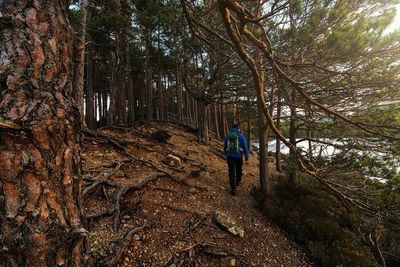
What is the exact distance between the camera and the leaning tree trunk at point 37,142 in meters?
0.91

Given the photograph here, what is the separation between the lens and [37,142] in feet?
3.19

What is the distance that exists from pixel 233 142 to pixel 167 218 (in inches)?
102

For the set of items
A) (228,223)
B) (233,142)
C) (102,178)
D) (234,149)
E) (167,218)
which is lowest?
(228,223)

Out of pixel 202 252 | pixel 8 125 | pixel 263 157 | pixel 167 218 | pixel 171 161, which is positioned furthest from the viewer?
pixel 171 161

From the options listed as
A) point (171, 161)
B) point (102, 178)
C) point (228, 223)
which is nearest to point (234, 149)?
point (228, 223)

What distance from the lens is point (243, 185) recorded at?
20.7 feet

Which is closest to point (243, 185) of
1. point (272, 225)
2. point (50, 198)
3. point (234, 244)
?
point (272, 225)

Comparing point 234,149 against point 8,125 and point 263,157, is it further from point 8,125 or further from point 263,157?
point 8,125

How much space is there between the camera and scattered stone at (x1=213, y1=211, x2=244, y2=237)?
383 cm

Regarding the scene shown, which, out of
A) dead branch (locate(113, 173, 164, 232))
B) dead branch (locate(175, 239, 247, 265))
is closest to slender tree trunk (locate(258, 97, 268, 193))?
dead branch (locate(175, 239, 247, 265))

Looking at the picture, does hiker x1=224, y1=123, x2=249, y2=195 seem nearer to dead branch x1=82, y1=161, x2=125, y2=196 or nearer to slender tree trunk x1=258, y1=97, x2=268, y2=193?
slender tree trunk x1=258, y1=97, x2=268, y2=193

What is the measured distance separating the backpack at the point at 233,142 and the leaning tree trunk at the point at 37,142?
14.9 ft

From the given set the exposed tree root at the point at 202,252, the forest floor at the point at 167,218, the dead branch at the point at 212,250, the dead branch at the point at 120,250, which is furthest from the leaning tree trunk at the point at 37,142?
the dead branch at the point at 212,250

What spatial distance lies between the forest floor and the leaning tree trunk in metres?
1.12
